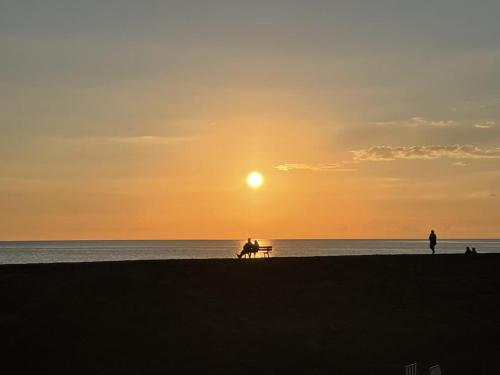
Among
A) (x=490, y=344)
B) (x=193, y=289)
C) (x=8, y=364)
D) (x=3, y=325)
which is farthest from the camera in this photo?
(x=193, y=289)

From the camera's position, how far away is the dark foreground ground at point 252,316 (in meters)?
30.4

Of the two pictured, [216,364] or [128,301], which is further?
[128,301]

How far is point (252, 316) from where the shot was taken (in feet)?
119

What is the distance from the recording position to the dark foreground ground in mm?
30438

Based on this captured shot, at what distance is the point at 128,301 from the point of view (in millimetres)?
35781

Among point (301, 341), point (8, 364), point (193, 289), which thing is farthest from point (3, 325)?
point (301, 341)

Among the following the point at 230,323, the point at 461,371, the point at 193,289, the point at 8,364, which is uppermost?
the point at 193,289

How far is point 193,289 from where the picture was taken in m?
38.2

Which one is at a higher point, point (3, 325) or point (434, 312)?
point (434, 312)

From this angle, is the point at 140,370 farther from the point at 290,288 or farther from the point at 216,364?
Result: the point at 290,288

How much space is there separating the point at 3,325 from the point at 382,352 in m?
18.0

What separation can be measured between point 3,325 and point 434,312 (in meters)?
22.9

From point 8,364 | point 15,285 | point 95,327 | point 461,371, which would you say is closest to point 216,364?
point 95,327

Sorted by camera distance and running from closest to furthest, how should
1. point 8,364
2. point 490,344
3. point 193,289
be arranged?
point 8,364 → point 490,344 → point 193,289
